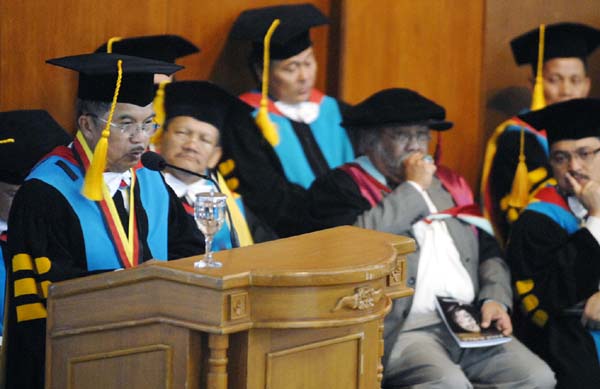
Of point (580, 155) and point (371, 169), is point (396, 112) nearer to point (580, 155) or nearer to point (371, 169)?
point (371, 169)

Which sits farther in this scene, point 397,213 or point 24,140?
point 397,213

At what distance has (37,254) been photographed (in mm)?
3455

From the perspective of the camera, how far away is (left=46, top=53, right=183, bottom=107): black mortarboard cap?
361cm

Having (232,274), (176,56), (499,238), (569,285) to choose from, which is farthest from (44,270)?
(499,238)

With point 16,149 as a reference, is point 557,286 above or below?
below

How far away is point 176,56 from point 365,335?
212 centimetres

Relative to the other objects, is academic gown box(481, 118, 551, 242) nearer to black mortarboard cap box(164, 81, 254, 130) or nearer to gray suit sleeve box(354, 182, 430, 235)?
gray suit sleeve box(354, 182, 430, 235)

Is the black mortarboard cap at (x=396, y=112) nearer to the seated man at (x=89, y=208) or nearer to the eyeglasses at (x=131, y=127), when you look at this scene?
the seated man at (x=89, y=208)

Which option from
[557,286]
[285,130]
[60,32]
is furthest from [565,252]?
[60,32]

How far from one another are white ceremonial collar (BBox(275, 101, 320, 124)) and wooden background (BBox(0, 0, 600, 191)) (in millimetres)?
333

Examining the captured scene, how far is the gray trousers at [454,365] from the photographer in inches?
174

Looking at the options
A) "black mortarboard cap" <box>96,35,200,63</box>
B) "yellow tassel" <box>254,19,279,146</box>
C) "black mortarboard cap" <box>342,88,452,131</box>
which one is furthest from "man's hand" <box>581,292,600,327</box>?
"black mortarboard cap" <box>96,35,200,63</box>

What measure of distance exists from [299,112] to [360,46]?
64 centimetres

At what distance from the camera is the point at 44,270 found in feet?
11.3
